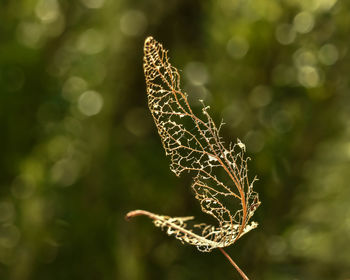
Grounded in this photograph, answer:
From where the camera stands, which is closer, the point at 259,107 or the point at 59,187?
the point at 259,107

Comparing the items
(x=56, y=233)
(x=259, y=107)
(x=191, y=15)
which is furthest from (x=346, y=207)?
(x=56, y=233)

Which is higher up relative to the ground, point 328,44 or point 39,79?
point 39,79

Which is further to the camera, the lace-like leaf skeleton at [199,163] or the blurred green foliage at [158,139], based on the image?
the blurred green foliage at [158,139]

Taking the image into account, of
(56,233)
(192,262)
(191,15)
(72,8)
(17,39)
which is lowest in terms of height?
(192,262)

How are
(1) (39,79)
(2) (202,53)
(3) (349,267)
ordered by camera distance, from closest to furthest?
(3) (349,267), (2) (202,53), (1) (39,79)

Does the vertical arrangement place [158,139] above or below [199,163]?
above

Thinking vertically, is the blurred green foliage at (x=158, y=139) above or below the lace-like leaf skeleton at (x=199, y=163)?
above

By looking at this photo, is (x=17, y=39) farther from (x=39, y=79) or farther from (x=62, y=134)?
(x=62, y=134)

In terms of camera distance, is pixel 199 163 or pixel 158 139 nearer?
pixel 199 163
